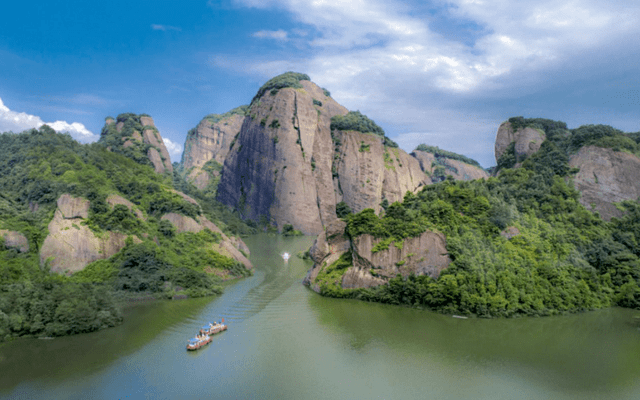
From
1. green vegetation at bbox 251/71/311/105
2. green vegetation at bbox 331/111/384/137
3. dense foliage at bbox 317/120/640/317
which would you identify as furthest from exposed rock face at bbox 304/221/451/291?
green vegetation at bbox 251/71/311/105

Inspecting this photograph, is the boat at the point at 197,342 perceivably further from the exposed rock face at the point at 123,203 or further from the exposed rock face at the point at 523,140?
the exposed rock face at the point at 523,140

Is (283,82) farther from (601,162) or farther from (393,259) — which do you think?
(393,259)

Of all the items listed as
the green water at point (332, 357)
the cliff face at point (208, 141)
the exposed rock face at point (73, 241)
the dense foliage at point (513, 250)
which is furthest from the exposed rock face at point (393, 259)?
the cliff face at point (208, 141)

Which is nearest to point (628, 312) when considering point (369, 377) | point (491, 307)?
point (491, 307)

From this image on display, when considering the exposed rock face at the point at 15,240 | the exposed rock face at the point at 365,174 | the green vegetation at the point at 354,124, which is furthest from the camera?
the green vegetation at the point at 354,124

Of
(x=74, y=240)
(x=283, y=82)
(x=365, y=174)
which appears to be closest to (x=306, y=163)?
(x=365, y=174)
